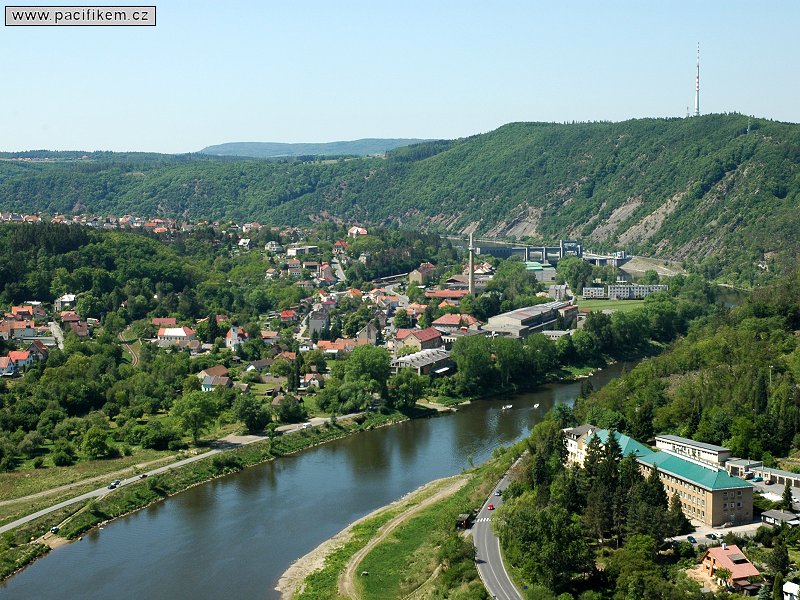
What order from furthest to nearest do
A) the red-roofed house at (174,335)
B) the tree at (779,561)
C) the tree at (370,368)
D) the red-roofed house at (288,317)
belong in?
the red-roofed house at (288,317), the red-roofed house at (174,335), the tree at (370,368), the tree at (779,561)

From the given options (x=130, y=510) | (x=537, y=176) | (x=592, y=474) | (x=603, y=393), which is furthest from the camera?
(x=537, y=176)

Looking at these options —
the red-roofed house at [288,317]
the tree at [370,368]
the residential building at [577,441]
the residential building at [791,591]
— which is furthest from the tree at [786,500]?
the red-roofed house at [288,317]

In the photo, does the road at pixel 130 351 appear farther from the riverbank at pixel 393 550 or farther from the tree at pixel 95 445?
the riverbank at pixel 393 550

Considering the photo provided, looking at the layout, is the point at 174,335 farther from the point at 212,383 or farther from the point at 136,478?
the point at 136,478

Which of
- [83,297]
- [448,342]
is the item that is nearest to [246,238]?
[83,297]

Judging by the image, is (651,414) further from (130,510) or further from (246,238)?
(246,238)

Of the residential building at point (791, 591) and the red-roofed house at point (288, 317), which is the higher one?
the red-roofed house at point (288, 317)

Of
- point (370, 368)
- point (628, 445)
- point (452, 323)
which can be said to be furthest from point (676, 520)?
point (452, 323)
